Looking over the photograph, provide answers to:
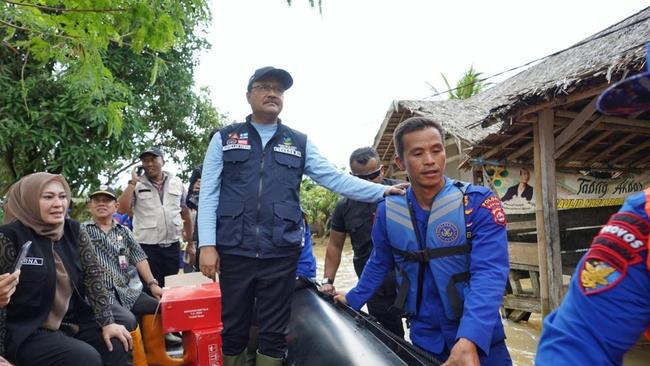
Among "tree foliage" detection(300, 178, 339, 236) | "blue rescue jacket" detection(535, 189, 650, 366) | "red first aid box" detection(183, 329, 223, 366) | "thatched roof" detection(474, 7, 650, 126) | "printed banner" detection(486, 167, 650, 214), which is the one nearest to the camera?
"blue rescue jacket" detection(535, 189, 650, 366)

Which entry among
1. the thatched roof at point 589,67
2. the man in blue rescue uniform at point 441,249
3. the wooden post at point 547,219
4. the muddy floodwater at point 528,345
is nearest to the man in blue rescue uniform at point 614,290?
the man in blue rescue uniform at point 441,249

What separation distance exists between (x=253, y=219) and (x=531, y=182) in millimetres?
5176

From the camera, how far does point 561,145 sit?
17.0ft

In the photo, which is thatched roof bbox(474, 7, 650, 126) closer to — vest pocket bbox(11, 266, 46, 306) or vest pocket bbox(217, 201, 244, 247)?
vest pocket bbox(217, 201, 244, 247)

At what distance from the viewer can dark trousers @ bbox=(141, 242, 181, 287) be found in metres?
4.38

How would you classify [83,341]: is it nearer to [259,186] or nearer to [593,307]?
[259,186]

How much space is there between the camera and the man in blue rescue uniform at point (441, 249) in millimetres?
1600

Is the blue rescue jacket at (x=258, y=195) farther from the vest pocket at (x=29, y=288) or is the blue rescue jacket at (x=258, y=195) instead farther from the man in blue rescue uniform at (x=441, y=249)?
the vest pocket at (x=29, y=288)

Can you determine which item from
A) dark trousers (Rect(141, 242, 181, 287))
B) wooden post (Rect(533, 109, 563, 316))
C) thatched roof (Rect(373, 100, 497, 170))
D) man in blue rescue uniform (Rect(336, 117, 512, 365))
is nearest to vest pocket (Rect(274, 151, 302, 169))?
man in blue rescue uniform (Rect(336, 117, 512, 365))

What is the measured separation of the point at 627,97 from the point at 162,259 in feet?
14.4

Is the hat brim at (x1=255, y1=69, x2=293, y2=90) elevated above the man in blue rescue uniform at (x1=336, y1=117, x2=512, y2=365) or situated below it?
above

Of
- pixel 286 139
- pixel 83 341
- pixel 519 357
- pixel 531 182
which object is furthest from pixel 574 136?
pixel 83 341

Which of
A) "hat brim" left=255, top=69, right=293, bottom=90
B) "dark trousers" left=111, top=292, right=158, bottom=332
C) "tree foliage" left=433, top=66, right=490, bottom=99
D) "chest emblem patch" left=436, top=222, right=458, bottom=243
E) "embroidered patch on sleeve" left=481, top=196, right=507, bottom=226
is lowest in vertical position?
"dark trousers" left=111, top=292, right=158, bottom=332

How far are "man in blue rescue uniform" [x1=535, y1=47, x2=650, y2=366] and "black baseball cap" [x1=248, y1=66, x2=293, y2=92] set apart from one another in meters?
1.79
